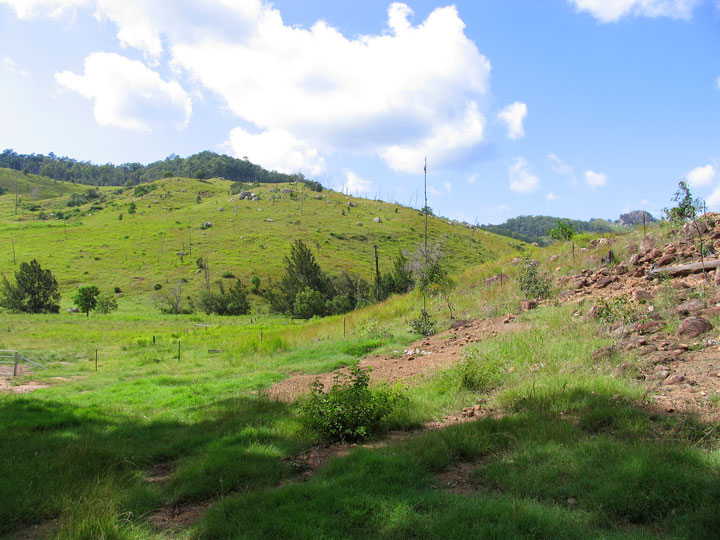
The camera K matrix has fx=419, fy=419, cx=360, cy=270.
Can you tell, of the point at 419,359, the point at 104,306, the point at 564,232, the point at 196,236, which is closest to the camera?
the point at 419,359

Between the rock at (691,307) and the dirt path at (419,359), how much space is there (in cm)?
345

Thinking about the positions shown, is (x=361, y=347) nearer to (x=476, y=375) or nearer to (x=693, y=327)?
(x=476, y=375)

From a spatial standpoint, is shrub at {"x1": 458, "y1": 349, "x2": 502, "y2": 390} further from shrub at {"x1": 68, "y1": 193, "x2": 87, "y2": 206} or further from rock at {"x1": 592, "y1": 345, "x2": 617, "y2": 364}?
shrub at {"x1": 68, "y1": 193, "x2": 87, "y2": 206}

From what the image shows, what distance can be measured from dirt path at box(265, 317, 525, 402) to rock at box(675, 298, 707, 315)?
11.3 feet

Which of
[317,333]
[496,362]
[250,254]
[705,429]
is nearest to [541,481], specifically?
[705,429]

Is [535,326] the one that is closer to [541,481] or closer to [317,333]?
[541,481]

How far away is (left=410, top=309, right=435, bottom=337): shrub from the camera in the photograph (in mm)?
14234

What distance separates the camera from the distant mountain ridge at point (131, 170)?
16900 cm

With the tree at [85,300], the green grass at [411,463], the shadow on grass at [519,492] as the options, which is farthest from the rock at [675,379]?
the tree at [85,300]

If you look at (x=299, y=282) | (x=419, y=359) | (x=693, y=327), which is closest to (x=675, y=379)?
(x=693, y=327)

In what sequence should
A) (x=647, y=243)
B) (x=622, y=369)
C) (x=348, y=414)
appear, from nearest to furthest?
(x=348, y=414), (x=622, y=369), (x=647, y=243)

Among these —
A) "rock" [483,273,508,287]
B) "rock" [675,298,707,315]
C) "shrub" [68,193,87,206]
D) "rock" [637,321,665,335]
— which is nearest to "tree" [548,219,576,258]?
"rock" [483,273,508,287]

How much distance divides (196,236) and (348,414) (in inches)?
3292

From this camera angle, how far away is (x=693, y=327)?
7.26 metres
